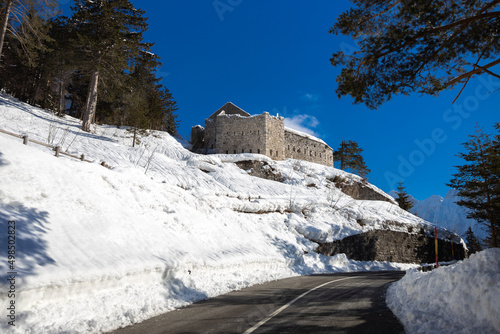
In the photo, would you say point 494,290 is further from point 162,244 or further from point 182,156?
point 182,156

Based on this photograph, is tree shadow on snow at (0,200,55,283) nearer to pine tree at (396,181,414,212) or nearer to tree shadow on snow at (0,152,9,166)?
tree shadow on snow at (0,152,9,166)

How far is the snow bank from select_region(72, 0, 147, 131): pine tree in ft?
88.5

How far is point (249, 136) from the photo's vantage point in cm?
4350

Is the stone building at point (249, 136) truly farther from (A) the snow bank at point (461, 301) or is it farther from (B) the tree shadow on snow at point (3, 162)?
(A) the snow bank at point (461, 301)

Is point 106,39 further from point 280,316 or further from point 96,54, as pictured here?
point 280,316

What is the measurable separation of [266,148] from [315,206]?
70.5ft

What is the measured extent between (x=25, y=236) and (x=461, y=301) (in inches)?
324

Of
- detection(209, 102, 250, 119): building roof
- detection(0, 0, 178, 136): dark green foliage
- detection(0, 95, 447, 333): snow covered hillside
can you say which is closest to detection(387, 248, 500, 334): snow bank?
detection(0, 95, 447, 333): snow covered hillside

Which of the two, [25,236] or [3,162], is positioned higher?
[3,162]

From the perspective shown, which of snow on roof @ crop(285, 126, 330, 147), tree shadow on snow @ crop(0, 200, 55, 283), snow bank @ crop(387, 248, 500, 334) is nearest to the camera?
snow bank @ crop(387, 248, 500, 334)

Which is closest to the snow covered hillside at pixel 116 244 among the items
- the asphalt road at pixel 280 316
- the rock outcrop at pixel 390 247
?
the asphalt road at pixel 280 316

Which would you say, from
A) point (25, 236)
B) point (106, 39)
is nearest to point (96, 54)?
point (106, 39)

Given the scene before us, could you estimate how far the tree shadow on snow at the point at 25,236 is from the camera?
4.86m

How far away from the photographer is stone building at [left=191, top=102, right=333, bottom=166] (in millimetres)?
43312
